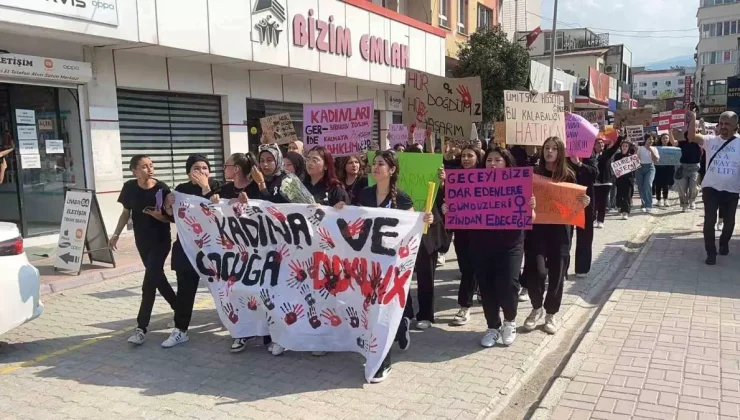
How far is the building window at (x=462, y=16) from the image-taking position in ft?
81.7

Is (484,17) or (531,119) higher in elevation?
(484,17)

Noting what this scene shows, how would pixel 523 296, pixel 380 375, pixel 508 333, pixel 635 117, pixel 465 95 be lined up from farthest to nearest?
pixel 635 117
pixel 465 95
pixel 523 296
pixel 508 333
pixel 380 375

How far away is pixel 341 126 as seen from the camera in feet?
25.4

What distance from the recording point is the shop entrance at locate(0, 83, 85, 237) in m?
9.97

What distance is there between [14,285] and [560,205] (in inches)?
189

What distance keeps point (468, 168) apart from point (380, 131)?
→ 51.9ft

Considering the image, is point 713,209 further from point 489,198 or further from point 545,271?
point 489,198

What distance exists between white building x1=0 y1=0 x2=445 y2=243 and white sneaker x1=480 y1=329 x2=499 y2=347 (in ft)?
26.7

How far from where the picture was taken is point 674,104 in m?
61.4

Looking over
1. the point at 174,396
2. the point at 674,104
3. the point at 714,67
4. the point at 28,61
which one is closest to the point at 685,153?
the point at 174,396

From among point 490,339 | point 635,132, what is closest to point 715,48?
point 635,132

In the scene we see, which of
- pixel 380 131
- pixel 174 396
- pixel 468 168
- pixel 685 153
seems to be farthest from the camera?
pixel 380 131

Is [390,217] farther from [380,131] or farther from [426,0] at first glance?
[426,0]

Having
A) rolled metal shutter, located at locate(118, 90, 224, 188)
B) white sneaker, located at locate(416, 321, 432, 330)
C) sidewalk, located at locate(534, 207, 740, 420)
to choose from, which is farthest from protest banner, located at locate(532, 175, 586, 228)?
rolled metal shutter, located at locate(118, 90, 224, 188)
